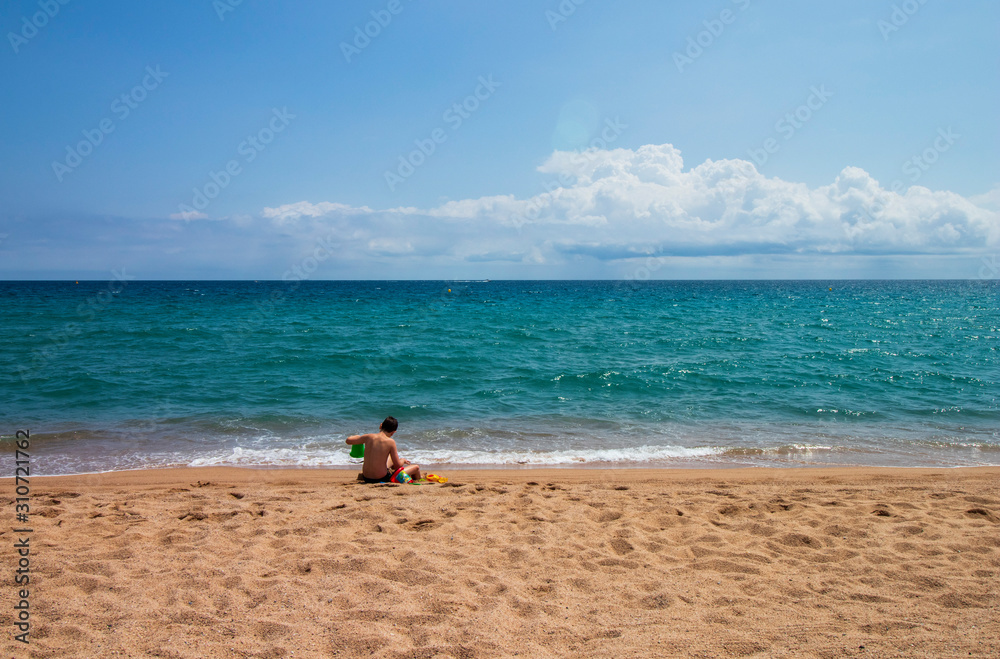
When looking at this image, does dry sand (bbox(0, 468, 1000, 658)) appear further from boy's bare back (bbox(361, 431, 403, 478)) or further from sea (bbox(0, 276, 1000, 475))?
sea (bbox(0, 276, 1000, 475))

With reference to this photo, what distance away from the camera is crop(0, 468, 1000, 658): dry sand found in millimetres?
3617

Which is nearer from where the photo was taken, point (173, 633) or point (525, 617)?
point (173, 633)

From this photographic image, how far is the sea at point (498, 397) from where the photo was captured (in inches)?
390

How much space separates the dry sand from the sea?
283cm

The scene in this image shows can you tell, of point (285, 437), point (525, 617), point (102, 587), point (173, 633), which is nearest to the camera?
point (173, 633)

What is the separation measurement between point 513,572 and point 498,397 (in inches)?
368

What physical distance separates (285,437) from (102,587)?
262 inches

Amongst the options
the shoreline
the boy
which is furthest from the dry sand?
the shoreline

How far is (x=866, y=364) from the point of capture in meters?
18.3

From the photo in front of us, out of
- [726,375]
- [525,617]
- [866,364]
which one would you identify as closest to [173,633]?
[525,617]

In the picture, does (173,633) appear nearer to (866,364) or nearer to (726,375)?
(726,375)

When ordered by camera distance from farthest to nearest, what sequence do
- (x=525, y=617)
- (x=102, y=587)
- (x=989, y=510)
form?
(x=989, y=510) < (x=102, y=587) < (x=525, y=617)

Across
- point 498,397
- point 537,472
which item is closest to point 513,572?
point 537,472

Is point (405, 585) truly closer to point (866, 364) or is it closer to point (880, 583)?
point (880, 583)
